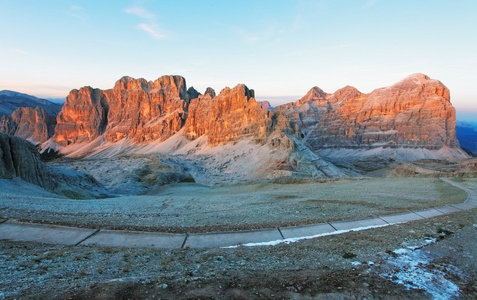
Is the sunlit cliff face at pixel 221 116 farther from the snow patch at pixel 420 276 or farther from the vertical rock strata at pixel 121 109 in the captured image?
the snow patch at pixel 420 276

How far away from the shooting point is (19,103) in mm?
144875

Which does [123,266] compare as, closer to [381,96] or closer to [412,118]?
[412,118]

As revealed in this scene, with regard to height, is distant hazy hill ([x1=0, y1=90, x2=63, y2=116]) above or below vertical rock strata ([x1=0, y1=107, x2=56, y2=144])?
above

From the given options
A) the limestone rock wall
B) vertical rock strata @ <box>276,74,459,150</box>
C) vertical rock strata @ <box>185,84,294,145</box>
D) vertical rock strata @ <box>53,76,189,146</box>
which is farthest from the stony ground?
vertical rock strata @ <box>276,74,459,150</box>

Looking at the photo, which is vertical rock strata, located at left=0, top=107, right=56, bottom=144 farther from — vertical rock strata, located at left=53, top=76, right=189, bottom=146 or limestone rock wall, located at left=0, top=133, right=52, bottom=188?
limestone rock wall, located at left=0, top=133, right=52, bottom=188

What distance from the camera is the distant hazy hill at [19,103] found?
134250 millimetres

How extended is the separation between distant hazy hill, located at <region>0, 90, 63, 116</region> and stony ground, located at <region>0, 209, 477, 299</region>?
15850 centimetres

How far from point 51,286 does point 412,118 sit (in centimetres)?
10578

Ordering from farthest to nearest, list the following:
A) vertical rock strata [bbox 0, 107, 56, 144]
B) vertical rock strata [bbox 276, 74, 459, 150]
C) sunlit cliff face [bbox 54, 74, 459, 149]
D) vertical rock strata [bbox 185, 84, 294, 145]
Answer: vertical rock strata [bbox 0, 107, 56, 144], vertical rock strata [bbox 276, 74, 459, 150], sunlit cliff face [bbox 54, 74, 459, 149], vertical rock strata [bbox 185, 84, 294, 145]

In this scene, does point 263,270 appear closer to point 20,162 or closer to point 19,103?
point 20,162

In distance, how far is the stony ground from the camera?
333 cm

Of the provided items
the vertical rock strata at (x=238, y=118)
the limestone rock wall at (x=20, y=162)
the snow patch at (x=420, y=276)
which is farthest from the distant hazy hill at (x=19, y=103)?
the snow patch at (x=420, y=276)

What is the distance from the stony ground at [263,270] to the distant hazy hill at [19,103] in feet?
520

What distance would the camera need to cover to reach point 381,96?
9838cm
